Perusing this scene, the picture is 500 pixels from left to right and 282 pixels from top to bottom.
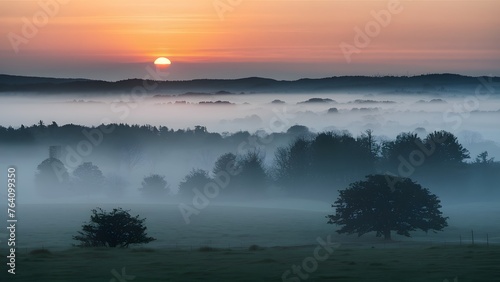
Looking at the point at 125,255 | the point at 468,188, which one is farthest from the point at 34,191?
the point at 125,255

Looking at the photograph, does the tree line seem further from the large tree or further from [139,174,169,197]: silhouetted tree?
the large tree

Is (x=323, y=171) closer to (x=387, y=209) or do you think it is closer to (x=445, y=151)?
(x=445, y=151)

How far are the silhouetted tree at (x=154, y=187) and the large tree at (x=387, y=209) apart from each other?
70.3m

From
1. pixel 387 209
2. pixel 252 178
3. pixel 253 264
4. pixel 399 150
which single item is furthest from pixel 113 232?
pixel 399 150

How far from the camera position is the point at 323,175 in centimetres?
17125

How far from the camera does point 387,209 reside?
10269 centimetres

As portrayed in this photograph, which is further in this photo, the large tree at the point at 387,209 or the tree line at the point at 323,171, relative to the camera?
the tree line at the point at 323,171

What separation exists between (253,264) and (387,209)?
126ft

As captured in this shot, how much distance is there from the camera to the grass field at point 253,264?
6009 centimetres

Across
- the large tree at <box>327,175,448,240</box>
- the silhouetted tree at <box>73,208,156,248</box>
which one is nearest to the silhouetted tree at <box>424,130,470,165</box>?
the large tree at <box>327,175,448,240</box>

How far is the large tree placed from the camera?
102m

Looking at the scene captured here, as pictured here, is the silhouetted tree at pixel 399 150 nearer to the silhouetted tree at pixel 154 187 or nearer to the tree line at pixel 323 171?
the tree line at pixel 323 171

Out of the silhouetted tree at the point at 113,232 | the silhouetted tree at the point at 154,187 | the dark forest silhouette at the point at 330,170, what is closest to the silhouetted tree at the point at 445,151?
the dark forest silhouette at the point at 330,170

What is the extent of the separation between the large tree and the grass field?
23.7 metres
